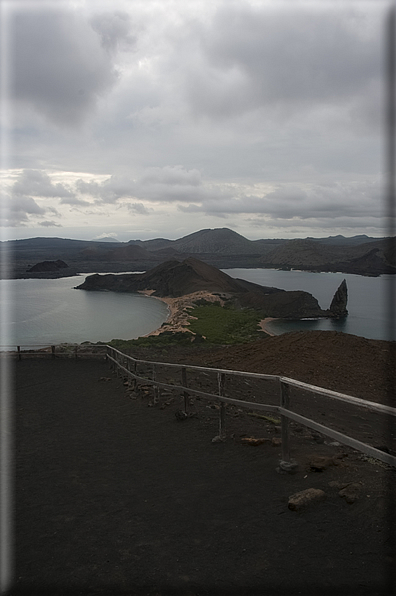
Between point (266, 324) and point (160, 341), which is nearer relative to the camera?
point (160, 341)

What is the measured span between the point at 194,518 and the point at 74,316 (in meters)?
71.5

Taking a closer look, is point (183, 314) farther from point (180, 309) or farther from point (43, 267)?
point (43, 267)

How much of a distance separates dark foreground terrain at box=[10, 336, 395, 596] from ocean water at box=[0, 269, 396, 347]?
45931mm

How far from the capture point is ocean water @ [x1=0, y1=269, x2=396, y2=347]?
5708 cm

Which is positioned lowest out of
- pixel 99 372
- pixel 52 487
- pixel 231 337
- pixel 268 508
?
pixel 231 337

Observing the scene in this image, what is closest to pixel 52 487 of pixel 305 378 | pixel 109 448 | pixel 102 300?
pixel 109 448

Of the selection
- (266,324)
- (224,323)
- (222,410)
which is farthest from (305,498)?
(266,324)

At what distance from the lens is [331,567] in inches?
123

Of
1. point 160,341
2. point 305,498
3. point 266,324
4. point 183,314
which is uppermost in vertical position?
point 305,498

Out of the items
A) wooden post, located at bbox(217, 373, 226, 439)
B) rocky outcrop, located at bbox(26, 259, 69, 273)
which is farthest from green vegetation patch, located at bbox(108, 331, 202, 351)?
rocky outcrop, located at bbox(26, 259, 69, 273)

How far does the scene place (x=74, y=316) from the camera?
72.5 meters

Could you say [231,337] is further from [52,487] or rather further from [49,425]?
[52,487]

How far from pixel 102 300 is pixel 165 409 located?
8966 centimetres

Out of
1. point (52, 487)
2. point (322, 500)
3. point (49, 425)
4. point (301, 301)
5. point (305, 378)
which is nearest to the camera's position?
point (322, 500)
